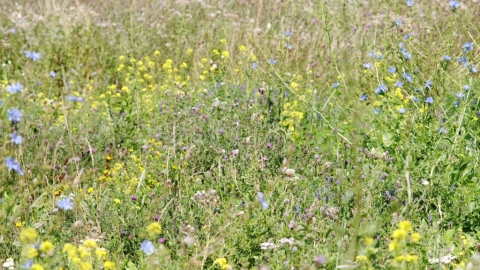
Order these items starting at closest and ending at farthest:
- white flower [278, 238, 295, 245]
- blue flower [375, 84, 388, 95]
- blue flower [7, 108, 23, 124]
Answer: blue flower [7, 108, 23, 124]
white flower [278, 238, 295, 245]
blue flower [375, 84, 388, 95]

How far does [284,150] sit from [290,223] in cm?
90

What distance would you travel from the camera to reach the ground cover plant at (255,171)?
7.61ft

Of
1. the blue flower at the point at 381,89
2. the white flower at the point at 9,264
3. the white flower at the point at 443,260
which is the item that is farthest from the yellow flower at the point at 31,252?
the blue flower at the point at 381,89

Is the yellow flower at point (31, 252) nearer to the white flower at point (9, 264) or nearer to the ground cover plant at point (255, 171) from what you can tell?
the ground cover plant at point (255, 171)

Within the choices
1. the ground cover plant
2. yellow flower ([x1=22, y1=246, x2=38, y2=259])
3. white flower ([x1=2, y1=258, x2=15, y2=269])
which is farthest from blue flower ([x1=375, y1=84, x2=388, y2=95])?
yellow flower ([x1=22, y1=246, x2=38, y2=259])

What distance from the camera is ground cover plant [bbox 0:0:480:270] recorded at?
232 centimetres

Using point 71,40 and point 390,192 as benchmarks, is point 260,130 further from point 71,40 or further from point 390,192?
point 71,40

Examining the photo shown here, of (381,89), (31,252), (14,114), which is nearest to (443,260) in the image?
(381,89)

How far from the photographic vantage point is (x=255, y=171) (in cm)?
300

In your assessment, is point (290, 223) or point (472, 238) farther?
point (472, 238)

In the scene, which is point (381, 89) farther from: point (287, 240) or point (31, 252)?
point (31, 252)

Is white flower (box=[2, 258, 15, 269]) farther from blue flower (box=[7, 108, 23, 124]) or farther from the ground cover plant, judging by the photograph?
blue flower (box=[7, 108, 23, 124])

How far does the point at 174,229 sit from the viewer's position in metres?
2.73

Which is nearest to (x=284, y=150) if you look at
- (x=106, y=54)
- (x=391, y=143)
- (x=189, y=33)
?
(x=391, y=143)
